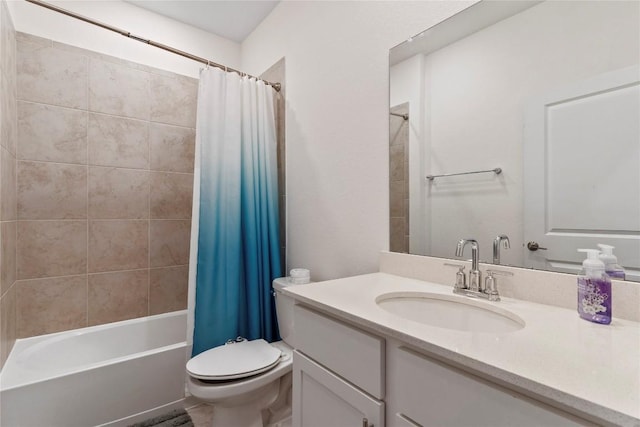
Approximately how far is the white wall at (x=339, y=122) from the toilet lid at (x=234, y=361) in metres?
0.51

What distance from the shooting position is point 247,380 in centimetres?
133

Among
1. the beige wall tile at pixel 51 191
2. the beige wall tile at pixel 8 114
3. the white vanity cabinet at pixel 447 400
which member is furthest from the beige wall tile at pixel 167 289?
the white vanity cabinet at pixel 447 400

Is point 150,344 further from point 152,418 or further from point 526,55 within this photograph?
point 526,55

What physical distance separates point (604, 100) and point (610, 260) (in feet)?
1.37

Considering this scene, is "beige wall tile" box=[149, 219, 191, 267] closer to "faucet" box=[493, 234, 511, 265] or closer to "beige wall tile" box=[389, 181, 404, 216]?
"beige wall tile" box=[389, 181, 404, 216]

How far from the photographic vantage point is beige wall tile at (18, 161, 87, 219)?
174cm

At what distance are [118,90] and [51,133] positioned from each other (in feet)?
1.62

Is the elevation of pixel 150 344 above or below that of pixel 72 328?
below

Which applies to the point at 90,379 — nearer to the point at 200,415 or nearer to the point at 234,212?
the point at 200,415

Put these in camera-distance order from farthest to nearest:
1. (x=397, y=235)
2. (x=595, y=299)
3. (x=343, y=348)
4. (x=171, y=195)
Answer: (x=171, y=195), (x=397, y=235), (x=343, y=348), (x=595, y=299)

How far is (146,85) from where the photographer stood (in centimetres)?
212

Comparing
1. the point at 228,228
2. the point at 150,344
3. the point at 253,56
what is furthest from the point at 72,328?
the point at 253,56

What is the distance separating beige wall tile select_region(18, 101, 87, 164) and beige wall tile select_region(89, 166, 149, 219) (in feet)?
0.47

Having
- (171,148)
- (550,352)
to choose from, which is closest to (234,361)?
(550,352)
